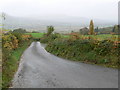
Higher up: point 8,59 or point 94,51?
point 94,51

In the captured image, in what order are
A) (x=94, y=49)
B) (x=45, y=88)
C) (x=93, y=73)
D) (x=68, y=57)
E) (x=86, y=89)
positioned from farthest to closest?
(x=68, y=57) < (x=94, y=49) < (x=93, y=73) < (x=45, y=88) < (x=86, y=89)

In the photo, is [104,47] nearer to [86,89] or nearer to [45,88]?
[86,89]

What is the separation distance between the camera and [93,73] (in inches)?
352

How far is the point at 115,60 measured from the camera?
35.0 ft

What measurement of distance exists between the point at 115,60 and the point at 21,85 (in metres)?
7.25

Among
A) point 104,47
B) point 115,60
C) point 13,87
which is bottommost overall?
point 13,87

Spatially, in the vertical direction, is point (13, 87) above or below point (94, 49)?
below

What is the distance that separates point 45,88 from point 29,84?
45.2 inches

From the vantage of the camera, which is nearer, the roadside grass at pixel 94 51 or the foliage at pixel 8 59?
the foliage at pixel 8 59

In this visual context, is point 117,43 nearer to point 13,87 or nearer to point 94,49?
point 94,49

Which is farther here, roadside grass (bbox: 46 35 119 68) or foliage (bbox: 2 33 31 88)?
roadside grass (bbox: 46 35 119 68)

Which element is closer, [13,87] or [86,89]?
[86,89]

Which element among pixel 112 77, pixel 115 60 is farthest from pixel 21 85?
pixel 115 60

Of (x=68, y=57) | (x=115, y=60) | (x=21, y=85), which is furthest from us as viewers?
(x=68, y=57)
